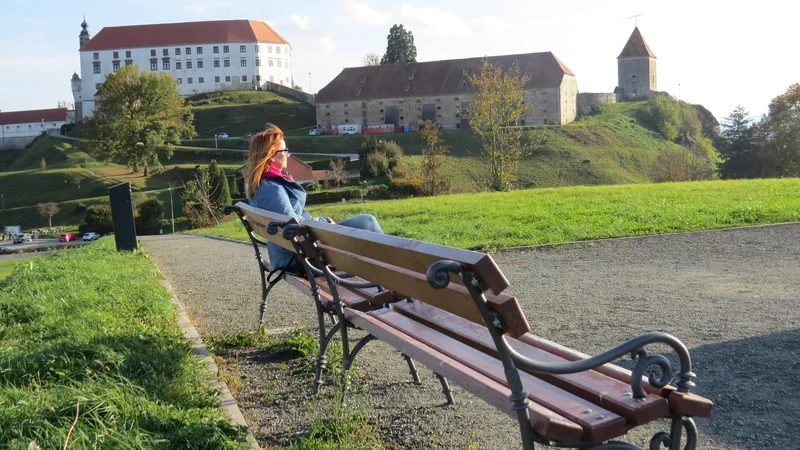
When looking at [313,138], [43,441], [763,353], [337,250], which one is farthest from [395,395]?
[313,138]

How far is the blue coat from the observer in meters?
5.97

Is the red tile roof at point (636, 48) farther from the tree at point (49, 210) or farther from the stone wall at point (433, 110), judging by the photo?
the tree at point (49, 210)

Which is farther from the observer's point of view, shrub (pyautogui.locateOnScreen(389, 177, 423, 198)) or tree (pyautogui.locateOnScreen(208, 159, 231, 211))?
tree (pyautogui.locateOnScreen(208, 159, 231, 211))

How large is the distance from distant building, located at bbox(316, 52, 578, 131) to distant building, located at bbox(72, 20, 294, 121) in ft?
75.6

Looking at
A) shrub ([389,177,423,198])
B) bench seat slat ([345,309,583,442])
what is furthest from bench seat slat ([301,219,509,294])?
shrub ([389,177,423,198])

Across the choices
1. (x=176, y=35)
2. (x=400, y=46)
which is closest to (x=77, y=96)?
(x=176, y=35)

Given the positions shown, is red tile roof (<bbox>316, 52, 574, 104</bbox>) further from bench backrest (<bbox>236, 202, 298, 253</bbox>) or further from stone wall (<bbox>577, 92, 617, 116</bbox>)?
bench backrest (<bbox>236, 202, 298, 253</bbox>)

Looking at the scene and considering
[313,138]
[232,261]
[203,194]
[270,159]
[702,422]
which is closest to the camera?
[702,422]

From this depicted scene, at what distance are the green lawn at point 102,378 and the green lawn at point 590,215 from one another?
6.97 m

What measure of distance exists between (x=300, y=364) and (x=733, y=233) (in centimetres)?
912

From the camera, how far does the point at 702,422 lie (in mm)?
3881

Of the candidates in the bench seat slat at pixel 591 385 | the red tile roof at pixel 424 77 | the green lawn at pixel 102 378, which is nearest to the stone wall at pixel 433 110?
the red tile roof at pixel 424 77

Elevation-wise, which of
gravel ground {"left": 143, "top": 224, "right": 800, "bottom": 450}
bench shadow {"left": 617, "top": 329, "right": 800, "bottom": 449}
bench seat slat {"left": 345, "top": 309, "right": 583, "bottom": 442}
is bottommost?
gravel ground {"left": 143, "top": 224, "right": 800, "bottom": 450}

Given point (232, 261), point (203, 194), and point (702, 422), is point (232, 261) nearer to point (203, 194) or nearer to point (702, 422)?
point (702, 422)
